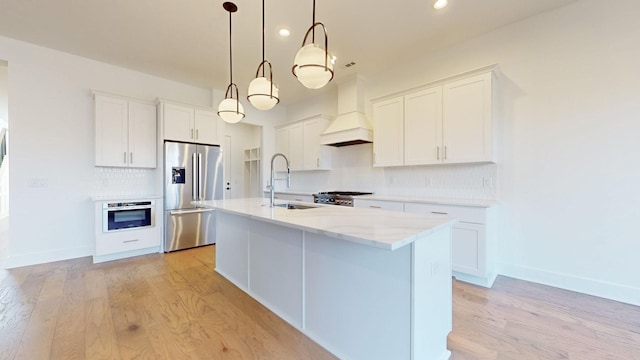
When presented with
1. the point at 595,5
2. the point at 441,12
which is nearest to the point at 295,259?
the point at 441,12

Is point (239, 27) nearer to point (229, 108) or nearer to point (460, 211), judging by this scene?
point (229, 108)

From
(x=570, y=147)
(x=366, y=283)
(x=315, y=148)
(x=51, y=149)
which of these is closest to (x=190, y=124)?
(x=51, y=149)

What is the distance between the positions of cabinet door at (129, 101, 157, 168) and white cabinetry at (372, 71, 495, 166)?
361 cm

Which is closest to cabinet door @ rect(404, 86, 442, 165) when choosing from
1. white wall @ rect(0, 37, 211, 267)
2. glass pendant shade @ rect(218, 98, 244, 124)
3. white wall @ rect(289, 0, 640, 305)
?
white wall @ rect(289, 0, 640, 305)

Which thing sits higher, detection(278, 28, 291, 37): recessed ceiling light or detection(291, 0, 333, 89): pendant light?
detection(278, 28, 291, 37): recessed ceiling light

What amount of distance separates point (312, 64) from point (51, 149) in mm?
4136

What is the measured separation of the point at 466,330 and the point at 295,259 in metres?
1.41

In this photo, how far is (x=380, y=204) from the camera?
11.9ft

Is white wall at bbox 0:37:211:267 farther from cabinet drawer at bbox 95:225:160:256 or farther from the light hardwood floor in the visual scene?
the light hardwood floor

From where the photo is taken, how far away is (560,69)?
2797mm

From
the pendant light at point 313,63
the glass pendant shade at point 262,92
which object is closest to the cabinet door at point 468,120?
the pendant light at point 313,63

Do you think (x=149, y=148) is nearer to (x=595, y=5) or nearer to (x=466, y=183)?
(x=466, y=183)

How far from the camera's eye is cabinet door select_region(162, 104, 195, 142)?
4.20m

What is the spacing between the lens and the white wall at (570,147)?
8.12ft
